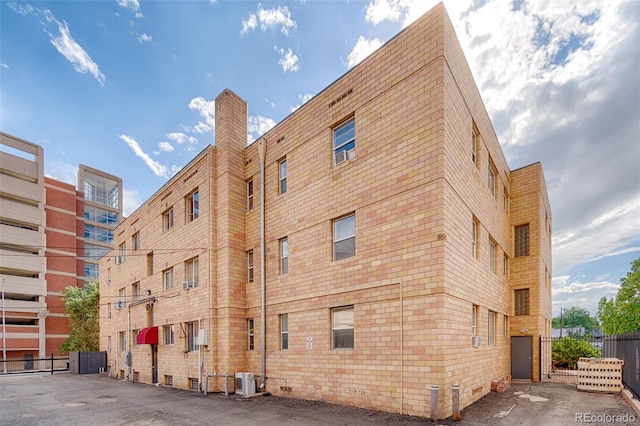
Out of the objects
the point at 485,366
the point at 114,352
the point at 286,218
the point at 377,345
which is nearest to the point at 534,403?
the point at 485,366

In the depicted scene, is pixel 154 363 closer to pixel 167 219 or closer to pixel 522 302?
pixel 167 219

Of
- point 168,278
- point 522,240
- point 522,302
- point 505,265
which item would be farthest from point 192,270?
point 522,240

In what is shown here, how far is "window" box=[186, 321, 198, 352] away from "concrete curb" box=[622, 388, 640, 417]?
14.8 meters

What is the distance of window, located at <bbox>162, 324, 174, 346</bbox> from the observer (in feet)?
58.5

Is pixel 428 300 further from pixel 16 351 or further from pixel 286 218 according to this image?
pixel 16 351

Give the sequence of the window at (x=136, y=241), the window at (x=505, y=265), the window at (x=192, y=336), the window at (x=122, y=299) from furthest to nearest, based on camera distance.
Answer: the window at (x=122, y=299) < the window at (x=136, y=241) < the window at (x=505, y=265) < the window at (x=192, y=336)

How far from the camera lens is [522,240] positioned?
694 inches

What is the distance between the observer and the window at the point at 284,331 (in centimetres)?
1296

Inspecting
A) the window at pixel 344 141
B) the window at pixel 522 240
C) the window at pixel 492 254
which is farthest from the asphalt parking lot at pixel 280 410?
the window at pixel 344 141

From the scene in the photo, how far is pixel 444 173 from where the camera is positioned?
9219 mm

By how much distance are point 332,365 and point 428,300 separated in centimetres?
387

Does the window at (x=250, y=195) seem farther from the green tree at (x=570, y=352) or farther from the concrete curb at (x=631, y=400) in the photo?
the green tree at (x=570, y=352)

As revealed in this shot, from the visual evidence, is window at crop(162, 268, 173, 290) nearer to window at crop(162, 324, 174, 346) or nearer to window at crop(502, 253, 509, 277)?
window at crop(162, 324, 174, 346)

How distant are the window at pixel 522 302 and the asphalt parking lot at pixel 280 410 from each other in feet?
11.0
